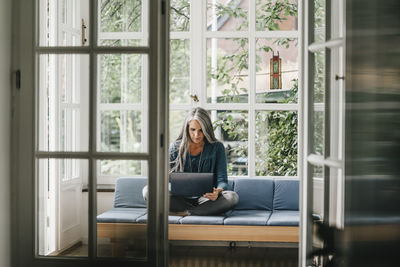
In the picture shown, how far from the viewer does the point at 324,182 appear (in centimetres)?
246

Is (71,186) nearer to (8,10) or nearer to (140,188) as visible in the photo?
(140,188)

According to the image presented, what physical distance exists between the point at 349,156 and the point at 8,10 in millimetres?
1757

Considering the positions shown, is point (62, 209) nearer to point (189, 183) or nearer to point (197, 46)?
point (189, 183)

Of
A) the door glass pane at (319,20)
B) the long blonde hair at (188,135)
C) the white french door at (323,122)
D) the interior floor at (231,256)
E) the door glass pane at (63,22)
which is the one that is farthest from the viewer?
the long blonde hair at (188,135)

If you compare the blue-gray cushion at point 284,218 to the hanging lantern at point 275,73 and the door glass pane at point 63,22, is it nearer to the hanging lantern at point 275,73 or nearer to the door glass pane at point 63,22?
the hanging lantern at point 275,73

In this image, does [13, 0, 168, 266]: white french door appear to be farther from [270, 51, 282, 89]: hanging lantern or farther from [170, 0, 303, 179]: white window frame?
[270, 51, 282, 89]: hanging lantern

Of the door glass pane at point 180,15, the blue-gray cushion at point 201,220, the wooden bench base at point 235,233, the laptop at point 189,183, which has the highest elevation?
the door glass pane at point 180,15

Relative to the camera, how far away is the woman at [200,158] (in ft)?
16.1

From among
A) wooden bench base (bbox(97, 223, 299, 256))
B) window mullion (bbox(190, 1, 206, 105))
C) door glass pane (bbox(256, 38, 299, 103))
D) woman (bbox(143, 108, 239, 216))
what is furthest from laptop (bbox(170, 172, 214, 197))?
door glass pane (bbox(256, 38, 299, 103))

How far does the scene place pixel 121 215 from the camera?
2643 millimetres

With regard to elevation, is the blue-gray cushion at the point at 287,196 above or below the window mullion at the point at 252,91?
below

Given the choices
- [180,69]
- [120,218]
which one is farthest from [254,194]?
[120,218]

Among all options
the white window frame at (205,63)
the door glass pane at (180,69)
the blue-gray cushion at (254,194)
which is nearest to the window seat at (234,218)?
the blue-gray cushion at (254,194)

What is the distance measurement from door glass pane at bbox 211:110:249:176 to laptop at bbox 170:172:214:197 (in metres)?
0.84
